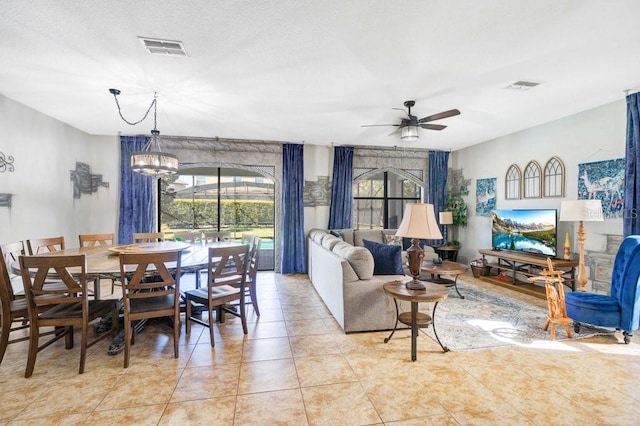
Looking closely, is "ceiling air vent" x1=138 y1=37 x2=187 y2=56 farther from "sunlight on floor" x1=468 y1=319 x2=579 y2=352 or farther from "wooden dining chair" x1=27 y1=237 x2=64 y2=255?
"sunlight on floor" x1=468 y1=319 x2=579 y2=352

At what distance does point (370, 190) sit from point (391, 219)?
851 mm

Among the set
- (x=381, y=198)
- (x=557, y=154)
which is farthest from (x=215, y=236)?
(x=557, y=154)

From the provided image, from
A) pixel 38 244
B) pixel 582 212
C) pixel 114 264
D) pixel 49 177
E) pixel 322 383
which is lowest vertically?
pixel 322 383

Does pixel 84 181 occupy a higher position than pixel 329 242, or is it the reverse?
pixel 84 181

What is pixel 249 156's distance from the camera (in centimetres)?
627

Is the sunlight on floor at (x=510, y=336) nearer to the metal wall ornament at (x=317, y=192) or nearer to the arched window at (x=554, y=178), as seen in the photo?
the arched window at (x=554, y=178)

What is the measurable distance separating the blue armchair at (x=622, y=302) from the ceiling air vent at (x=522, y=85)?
6.24ft

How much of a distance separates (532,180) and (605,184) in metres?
1.16

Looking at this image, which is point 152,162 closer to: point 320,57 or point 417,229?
point 320,57

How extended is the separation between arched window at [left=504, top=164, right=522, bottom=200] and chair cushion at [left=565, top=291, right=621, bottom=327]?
262 centimetres

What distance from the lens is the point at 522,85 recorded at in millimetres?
3504

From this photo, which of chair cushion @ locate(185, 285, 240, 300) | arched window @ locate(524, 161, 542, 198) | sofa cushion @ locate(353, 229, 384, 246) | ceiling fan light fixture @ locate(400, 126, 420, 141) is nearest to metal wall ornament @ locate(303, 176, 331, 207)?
sofa cushion @ locate(353, 229, 384, 246)

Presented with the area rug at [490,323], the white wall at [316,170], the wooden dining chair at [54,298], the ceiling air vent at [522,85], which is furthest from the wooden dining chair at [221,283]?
the ceiling air vent at [522,85]

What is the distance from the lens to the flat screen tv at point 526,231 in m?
4.72
